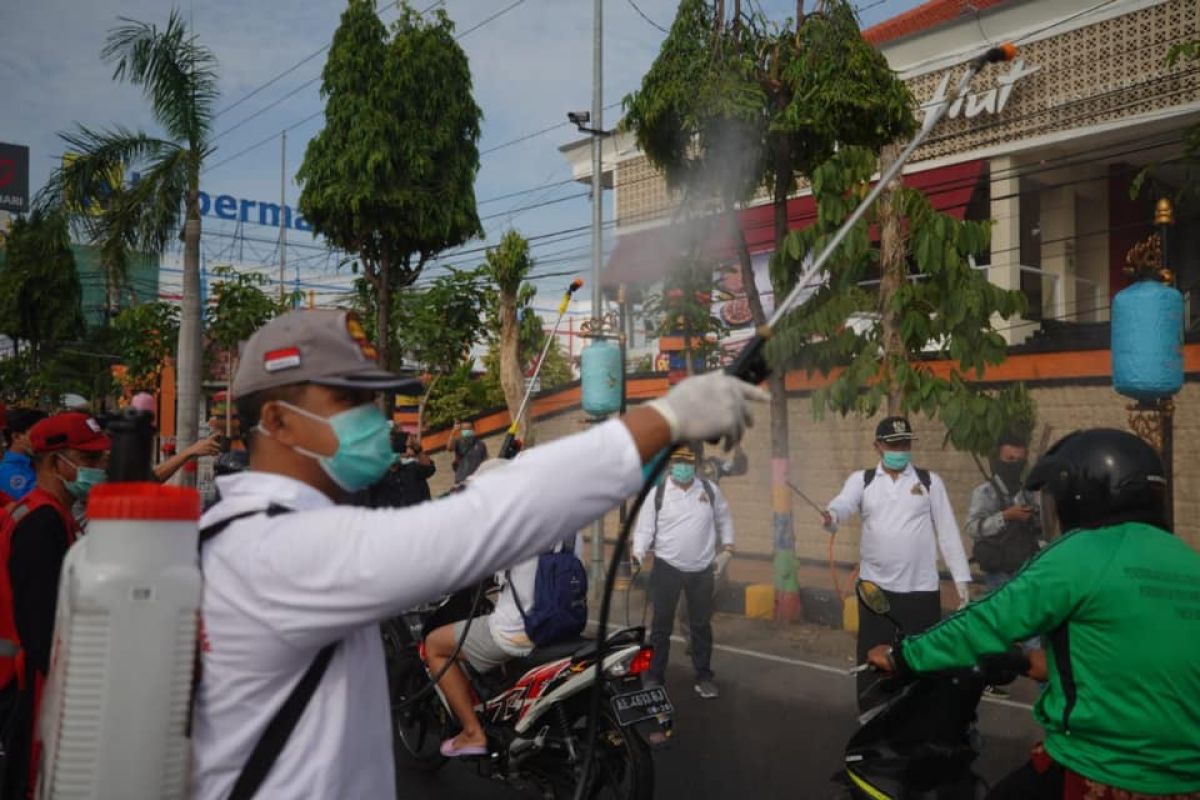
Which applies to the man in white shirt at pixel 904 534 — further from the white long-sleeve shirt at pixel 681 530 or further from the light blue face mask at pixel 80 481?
the light blue face mask at pixel 80 481

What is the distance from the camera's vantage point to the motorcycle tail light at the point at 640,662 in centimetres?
489

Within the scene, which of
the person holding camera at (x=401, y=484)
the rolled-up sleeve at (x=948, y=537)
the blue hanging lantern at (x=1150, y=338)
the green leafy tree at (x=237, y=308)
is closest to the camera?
the rolled-up sleeve at (x=948, y=537)

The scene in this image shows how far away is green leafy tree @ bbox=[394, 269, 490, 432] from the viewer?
1789 centimetres

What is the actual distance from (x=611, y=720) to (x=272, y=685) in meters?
3.36

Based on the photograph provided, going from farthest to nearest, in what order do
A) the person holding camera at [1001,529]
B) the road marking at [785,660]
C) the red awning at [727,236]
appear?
1. the red awning at [727,236]
2. the person holding camera at [1001,529]
3. the road marking at [785,660]

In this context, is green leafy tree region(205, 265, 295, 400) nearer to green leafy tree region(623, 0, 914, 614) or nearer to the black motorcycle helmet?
green leafy tree region(623, 0, 914, 614)

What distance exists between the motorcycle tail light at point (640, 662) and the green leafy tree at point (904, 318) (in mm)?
4820

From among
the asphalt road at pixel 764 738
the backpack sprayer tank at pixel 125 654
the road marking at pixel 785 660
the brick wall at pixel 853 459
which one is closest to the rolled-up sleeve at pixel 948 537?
the asphalt road at pixel 764 738

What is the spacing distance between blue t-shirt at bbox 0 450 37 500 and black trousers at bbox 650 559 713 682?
4.38 meters

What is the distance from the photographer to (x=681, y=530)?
7648 mm

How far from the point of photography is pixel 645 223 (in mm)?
13156

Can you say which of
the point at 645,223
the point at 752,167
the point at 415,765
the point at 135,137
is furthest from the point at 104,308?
the point at 415,765

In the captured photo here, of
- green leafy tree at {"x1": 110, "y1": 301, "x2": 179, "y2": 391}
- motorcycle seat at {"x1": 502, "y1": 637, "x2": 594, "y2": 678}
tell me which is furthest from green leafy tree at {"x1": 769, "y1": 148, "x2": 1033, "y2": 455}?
green leafy tree at {"x1": 110, "y1": 301, "x2": 179, "y2": 391}

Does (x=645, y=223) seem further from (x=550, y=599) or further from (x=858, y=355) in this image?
(x=550, y=599)
